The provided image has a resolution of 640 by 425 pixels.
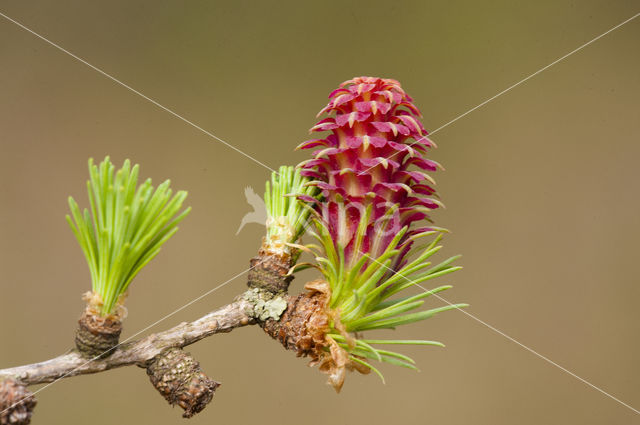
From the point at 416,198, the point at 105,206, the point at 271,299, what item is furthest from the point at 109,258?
the point at 416,198

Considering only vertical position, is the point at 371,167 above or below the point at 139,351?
above

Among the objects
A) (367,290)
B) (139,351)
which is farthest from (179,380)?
(367,290)

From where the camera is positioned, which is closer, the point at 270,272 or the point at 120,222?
the point at 120,222

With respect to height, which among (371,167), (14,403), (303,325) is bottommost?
(14,403)

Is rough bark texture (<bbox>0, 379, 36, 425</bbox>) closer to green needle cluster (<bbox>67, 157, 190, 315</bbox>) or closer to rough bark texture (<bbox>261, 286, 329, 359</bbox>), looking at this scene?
green needle cluster (<bbox>67, 157, 190, 315</bbox>)

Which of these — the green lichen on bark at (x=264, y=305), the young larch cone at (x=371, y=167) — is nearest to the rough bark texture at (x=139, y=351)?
the green lichen on bark at (x=264, y=305)

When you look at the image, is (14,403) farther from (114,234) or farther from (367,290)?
(367,290)

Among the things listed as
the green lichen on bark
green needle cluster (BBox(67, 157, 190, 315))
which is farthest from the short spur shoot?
the green lichen on bark
